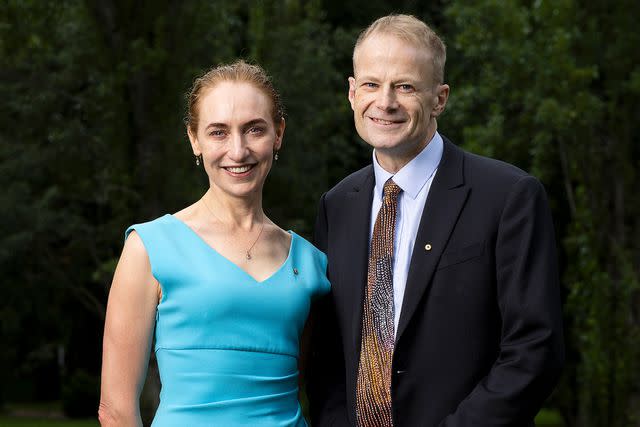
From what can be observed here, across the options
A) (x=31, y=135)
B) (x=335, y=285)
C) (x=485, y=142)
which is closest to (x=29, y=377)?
(x=31, y=135)

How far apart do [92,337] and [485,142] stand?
17499 mm

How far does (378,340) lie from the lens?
343cm

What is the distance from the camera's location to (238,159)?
3.42 metres

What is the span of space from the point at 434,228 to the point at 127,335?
101 centimetres

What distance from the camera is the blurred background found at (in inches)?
499

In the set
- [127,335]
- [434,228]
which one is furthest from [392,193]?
[127,335]

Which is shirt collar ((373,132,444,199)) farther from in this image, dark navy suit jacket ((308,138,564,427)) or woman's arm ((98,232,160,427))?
woman's arm ((98,232,160,427))

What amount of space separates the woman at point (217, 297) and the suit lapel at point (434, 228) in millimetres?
388

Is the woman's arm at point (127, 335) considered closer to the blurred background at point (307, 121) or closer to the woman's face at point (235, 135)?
the woman's face at point (235, 135)

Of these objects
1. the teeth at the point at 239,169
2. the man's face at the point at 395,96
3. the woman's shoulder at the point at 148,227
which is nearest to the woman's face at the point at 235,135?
A: the teeth at the point at 239,169

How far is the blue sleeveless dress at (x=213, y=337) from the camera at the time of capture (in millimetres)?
3320

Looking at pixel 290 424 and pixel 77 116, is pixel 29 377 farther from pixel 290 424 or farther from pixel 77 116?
pixel 290 424

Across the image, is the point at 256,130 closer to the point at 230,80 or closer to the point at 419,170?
the point at 230,80

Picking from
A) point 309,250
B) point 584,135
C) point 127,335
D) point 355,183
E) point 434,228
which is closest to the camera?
point 127,335
